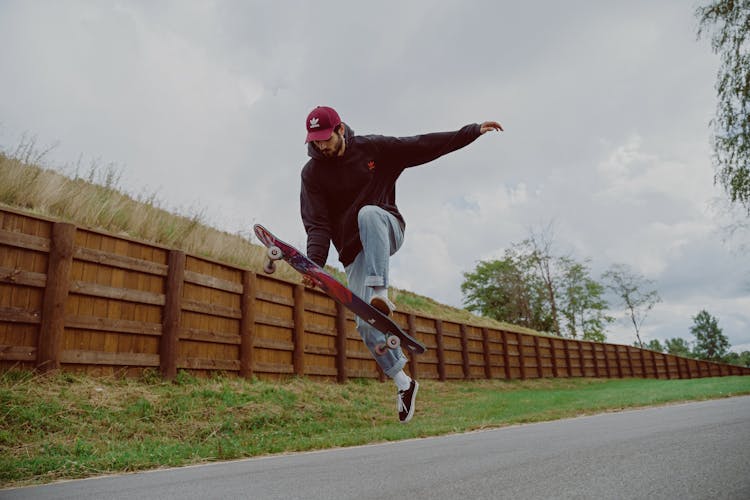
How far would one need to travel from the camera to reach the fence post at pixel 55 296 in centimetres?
625

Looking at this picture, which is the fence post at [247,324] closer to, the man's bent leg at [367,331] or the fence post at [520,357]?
the man's bent leg at [367,331]

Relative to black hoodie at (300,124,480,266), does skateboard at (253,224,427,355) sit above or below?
below

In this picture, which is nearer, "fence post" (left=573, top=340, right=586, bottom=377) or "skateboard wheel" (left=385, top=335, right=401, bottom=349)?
"skateboard wheel" (left=385, top=335, right=401, bottom=349)

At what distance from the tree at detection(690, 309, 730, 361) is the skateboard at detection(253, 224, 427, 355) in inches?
4833

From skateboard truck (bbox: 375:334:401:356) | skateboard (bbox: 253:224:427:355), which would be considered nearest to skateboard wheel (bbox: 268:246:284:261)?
skateboard (bbox: 253:224:427:355)

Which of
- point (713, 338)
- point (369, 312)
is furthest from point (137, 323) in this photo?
point (713, 338)

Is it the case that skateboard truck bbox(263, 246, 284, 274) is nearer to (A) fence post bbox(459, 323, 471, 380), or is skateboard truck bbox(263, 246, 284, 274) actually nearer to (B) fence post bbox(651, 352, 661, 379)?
(A) fence post bbox(459, 323, 471, 380)

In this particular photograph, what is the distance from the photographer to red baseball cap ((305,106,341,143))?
352 centimetres

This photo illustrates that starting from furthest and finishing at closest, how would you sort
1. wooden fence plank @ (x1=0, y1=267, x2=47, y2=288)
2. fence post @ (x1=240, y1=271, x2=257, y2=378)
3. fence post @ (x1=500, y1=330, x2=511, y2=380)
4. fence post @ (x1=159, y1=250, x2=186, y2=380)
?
fence post @ (x1=500, y1=330, x2=511, y2=380), fence post @ (x1=240, y1=271, x2=257, y2=378), fence post @ (x1=159, y1=250, x2=186, y2=380), wooden fence plank @ (x1=0, y1=267, x2=47, y2=288)

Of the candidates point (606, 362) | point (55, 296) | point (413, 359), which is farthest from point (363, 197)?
point (606, 362)

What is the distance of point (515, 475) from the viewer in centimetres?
210

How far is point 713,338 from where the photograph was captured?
4242 inches

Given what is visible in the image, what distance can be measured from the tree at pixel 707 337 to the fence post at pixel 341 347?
116940 millimetres

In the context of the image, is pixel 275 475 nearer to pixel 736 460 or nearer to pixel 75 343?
pixel 736 460
